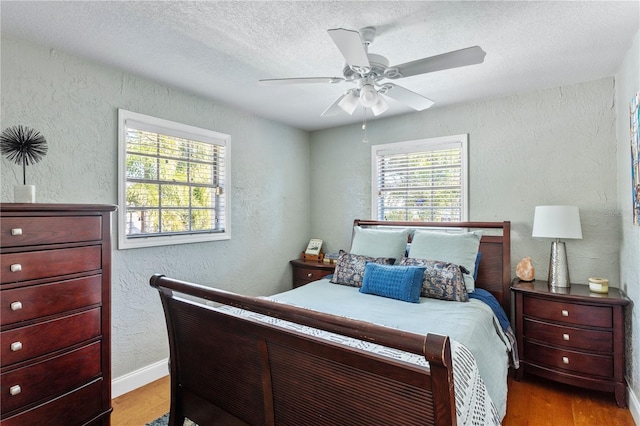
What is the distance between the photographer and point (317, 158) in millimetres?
4484

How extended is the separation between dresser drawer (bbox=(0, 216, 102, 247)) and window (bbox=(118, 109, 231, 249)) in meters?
0.71

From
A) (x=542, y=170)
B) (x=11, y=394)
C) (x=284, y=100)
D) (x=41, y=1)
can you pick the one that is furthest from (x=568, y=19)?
(x=11, y=394)

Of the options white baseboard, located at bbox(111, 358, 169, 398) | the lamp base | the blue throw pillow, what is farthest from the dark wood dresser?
the lamp base

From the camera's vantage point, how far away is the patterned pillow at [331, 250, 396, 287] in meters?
3.00

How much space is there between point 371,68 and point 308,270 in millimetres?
2636

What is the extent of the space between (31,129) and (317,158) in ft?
9.72

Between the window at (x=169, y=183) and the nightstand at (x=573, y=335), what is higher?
the window at (x=169, y=183)

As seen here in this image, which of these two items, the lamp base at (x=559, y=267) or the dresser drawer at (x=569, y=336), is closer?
the dresser drawer at (x=569, y=336)

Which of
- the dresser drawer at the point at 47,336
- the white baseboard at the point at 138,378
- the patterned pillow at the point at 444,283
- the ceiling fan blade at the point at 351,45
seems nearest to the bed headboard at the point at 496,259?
the patterned pillow at the point at 444,283

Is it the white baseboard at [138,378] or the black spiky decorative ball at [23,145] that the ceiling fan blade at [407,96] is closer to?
the black spiky decorative ball at [23,145]

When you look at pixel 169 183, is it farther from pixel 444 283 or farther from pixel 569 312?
pixel 569 312

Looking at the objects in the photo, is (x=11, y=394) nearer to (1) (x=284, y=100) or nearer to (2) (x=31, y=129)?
(2) (x=31, y=129)

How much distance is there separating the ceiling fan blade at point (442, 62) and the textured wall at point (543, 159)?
1683 millimetres

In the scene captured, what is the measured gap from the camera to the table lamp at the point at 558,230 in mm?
2633
